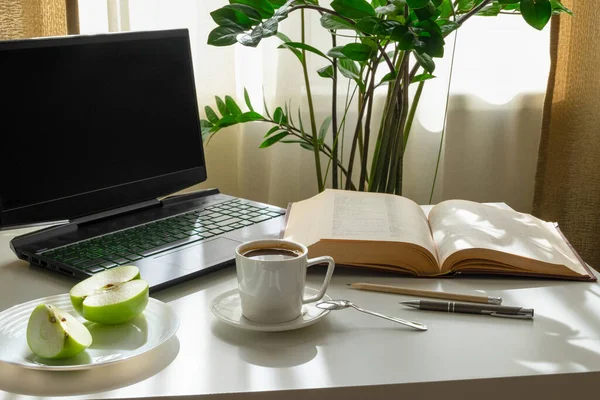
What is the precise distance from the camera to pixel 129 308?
2.64ft

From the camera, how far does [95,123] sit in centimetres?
111

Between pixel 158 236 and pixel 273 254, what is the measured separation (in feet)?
0.85

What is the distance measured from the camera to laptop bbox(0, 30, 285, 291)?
1000 millimetres

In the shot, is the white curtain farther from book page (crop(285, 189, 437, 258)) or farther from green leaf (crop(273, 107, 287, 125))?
book page (crop(285, 189, 437, 258))

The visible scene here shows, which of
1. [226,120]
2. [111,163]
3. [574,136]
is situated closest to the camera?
[111,163]

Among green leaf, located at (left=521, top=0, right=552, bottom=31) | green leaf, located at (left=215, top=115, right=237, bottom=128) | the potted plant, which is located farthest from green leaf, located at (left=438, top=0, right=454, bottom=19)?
green leaf, located at (left=215, top=115, right=237, bottom=128)

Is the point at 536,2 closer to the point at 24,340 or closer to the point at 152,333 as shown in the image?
the point at 152,333

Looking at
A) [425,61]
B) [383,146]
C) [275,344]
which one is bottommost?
[275,344]

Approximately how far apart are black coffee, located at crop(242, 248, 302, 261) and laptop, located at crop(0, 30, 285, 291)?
0.12 metres

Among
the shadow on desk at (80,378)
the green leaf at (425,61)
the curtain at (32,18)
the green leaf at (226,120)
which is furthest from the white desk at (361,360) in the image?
the curtain at (32,18)

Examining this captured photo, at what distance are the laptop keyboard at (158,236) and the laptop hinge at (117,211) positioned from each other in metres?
0.06

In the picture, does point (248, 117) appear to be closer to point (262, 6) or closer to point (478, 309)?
point (262, 6)

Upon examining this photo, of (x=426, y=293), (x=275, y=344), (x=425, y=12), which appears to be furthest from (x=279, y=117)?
(x=275, y=344)

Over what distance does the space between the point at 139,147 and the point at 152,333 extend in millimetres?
457
